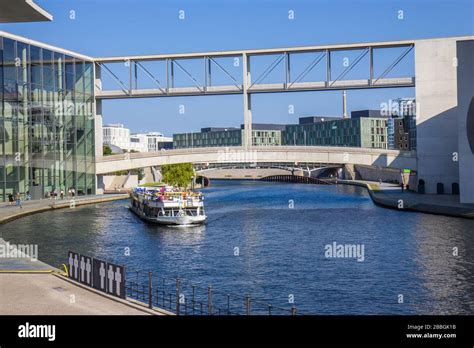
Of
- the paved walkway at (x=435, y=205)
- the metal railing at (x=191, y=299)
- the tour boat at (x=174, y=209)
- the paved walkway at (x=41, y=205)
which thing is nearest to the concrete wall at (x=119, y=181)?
the paved walkway at (x=41, y=205)

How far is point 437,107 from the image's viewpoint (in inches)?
2601

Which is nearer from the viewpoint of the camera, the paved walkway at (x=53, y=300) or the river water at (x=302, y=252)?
the paved walkway at (x=53, y=300)

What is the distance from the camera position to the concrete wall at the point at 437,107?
6581 centimetres

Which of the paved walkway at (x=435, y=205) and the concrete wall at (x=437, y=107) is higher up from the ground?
the concrete wall at (x=437, y=107)

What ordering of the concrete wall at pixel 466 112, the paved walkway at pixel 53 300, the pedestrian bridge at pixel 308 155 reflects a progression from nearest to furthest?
the paved walkway at pixel 53 300 < the concrete wall at pixel 466 112 < the pedestrian bridge at pixel 308 155

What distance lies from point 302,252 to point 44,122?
39786mm

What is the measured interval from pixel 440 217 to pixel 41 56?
3910 centimetres

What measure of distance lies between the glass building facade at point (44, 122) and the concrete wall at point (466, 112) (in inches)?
1384

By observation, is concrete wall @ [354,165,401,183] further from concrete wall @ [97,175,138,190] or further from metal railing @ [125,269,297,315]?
metal railing @ [125,269,297,315]

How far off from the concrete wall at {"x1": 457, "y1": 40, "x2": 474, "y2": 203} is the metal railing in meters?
31.7

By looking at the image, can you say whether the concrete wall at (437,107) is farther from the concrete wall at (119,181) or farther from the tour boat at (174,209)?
the concrete wall at (119,181)
